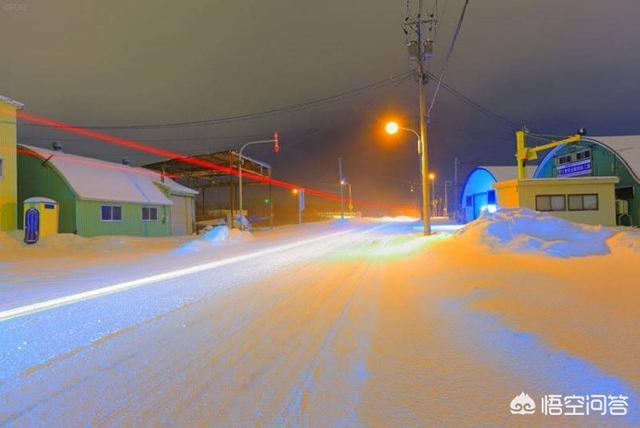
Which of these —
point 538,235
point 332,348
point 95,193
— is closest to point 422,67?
point 538,235

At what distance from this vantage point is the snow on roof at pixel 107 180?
2345 cm

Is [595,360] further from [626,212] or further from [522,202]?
[626,212]

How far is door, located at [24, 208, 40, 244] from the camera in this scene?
763 inches

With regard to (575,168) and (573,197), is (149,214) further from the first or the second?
(575,168)

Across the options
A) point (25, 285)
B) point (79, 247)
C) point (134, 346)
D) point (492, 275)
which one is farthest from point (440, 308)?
point (79, 247)

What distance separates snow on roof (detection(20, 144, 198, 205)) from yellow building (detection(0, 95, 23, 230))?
7.80 ft

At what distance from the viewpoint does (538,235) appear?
10539mm

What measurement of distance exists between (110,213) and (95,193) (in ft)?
6.21

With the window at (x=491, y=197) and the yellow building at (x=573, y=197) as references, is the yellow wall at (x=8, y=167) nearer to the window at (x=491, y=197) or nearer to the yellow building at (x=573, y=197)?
the yellow building at (x=573, y=197)

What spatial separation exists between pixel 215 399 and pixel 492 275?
6414 millimetres

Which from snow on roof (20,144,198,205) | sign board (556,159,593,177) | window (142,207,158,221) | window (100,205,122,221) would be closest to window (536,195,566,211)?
sign board (556,159,593,177)

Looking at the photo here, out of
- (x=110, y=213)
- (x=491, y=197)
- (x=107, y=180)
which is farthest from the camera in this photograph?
(x=491, y=197)

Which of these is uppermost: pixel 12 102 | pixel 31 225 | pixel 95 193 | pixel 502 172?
pixel 12 102

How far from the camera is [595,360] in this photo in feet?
11.2
